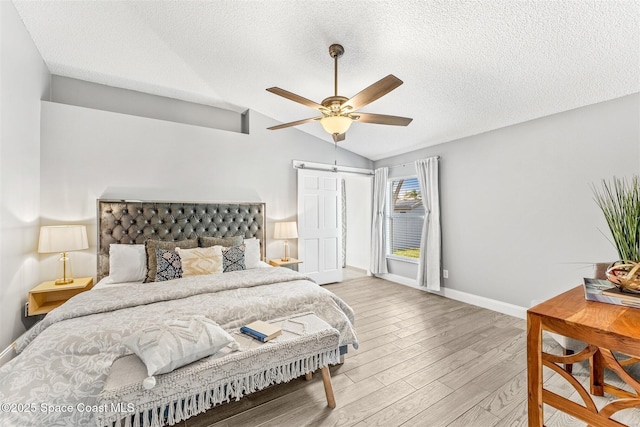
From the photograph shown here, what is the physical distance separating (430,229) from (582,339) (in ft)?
10.9

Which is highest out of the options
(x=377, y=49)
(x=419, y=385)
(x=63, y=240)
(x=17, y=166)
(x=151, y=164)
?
(x=377, y=49)

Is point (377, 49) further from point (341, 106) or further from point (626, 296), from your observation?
point (626, 296)

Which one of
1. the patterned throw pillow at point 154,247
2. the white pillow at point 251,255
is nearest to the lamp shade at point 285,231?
the white pillow at point 251,255

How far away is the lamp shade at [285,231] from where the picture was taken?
4195mm

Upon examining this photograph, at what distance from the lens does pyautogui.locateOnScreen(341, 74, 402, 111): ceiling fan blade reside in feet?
5.98

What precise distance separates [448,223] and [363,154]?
209 centimetres

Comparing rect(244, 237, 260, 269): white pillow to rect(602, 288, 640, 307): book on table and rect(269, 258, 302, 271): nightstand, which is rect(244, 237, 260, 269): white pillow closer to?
rect(269, 258, 302, 271): nightstand

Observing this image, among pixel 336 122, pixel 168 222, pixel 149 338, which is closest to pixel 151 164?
pixel 168 222

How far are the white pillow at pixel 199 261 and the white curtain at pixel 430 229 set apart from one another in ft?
10.3

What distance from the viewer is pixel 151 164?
11.6 ft

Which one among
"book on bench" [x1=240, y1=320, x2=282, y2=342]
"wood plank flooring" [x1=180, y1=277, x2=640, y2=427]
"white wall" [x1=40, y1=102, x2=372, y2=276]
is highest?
"white wall" [x1=40, y1=102, x2=372, y2=276]

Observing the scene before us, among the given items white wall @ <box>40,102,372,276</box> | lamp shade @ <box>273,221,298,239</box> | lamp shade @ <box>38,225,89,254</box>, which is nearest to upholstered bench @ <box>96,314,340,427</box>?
lamp shade @ <box>38,225,89,254</box>

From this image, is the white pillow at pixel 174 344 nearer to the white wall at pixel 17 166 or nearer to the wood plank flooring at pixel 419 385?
the wood plank flooring at pixel 419 385

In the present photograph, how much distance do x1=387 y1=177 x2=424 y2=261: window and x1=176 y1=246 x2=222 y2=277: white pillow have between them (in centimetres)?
338
